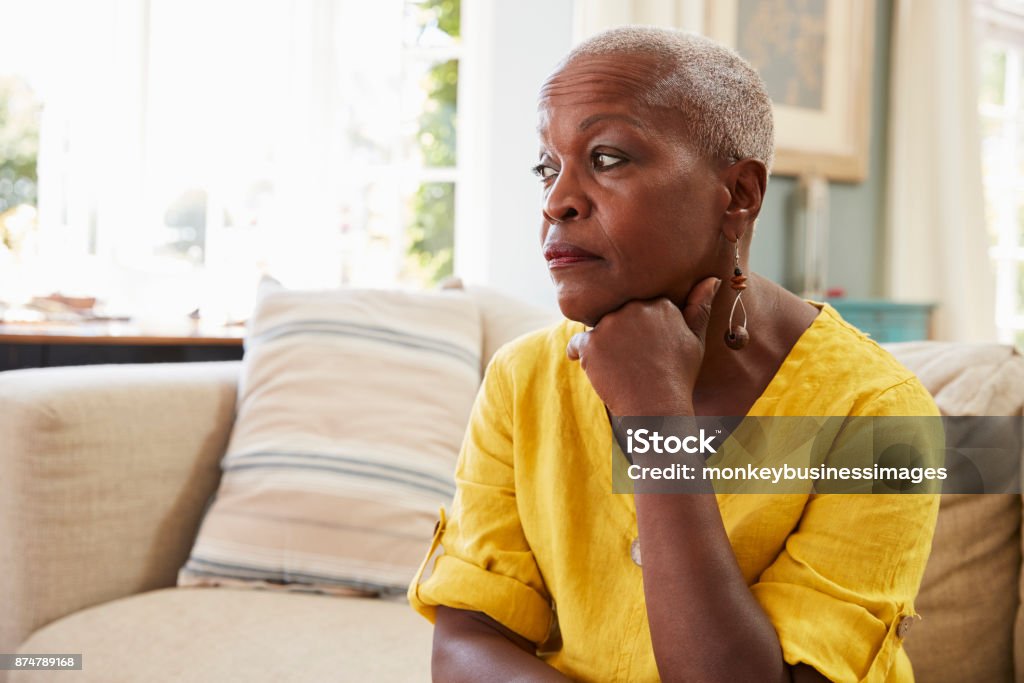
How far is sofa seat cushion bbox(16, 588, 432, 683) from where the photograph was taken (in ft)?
4.22

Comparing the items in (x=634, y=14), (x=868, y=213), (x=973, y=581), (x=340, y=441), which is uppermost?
(x=634, y=14)

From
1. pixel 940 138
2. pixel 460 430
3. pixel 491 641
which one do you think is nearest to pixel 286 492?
pixel 460 430

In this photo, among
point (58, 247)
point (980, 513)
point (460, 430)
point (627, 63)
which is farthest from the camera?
point (58, 247)

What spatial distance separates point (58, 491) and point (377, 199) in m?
1.87

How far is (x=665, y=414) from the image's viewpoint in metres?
0.87

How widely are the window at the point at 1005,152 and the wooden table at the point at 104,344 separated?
152 inches

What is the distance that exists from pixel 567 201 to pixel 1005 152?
14.8 feet

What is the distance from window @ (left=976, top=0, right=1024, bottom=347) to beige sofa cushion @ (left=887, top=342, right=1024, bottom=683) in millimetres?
3621

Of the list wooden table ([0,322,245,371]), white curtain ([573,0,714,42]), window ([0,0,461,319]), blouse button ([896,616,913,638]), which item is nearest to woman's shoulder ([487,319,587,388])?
blouse button ([896,616,913,638])

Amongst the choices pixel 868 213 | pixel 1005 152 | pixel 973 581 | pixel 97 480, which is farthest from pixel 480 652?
pixel 1005 152

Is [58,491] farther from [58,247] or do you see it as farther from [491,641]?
[58,247]

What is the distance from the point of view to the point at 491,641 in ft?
3.19

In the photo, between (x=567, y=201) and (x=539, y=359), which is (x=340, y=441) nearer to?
(x=539, y=359)

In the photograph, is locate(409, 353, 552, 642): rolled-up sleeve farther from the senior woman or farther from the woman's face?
the woman's face
